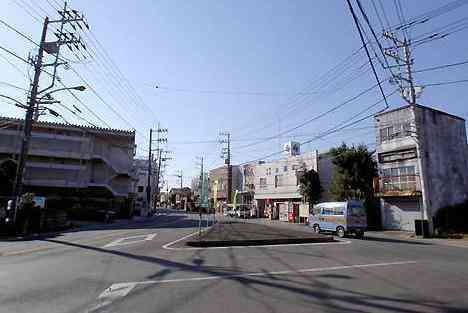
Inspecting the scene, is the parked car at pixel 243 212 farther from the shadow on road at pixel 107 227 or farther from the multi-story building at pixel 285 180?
the shadow on road at pixel 107 227

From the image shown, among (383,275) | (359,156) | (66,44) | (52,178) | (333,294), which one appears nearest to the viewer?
(333,294)

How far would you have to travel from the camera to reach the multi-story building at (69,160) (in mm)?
45781

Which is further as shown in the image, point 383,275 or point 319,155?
point 319,155

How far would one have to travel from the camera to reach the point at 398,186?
33281 mm

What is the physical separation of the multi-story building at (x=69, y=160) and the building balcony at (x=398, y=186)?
34258 millimetres

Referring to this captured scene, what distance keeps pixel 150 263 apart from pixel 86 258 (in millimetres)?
2706

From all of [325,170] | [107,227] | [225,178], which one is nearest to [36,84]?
[107,227]

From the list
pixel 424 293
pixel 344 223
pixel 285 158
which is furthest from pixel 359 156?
pixel 424 293

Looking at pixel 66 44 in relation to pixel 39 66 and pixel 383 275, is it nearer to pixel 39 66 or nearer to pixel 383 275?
pixel 39 66

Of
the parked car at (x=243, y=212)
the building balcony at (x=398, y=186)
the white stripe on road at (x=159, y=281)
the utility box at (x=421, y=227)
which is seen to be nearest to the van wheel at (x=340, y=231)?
the utility box at (x=421, y=227)

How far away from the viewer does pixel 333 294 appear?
7926 mm

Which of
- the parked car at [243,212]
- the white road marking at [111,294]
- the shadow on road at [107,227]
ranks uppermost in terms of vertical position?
the parked car at [243,212]

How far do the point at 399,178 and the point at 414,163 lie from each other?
2.02 m

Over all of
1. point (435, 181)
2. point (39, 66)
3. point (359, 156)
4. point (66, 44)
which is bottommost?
point (435, 181)
